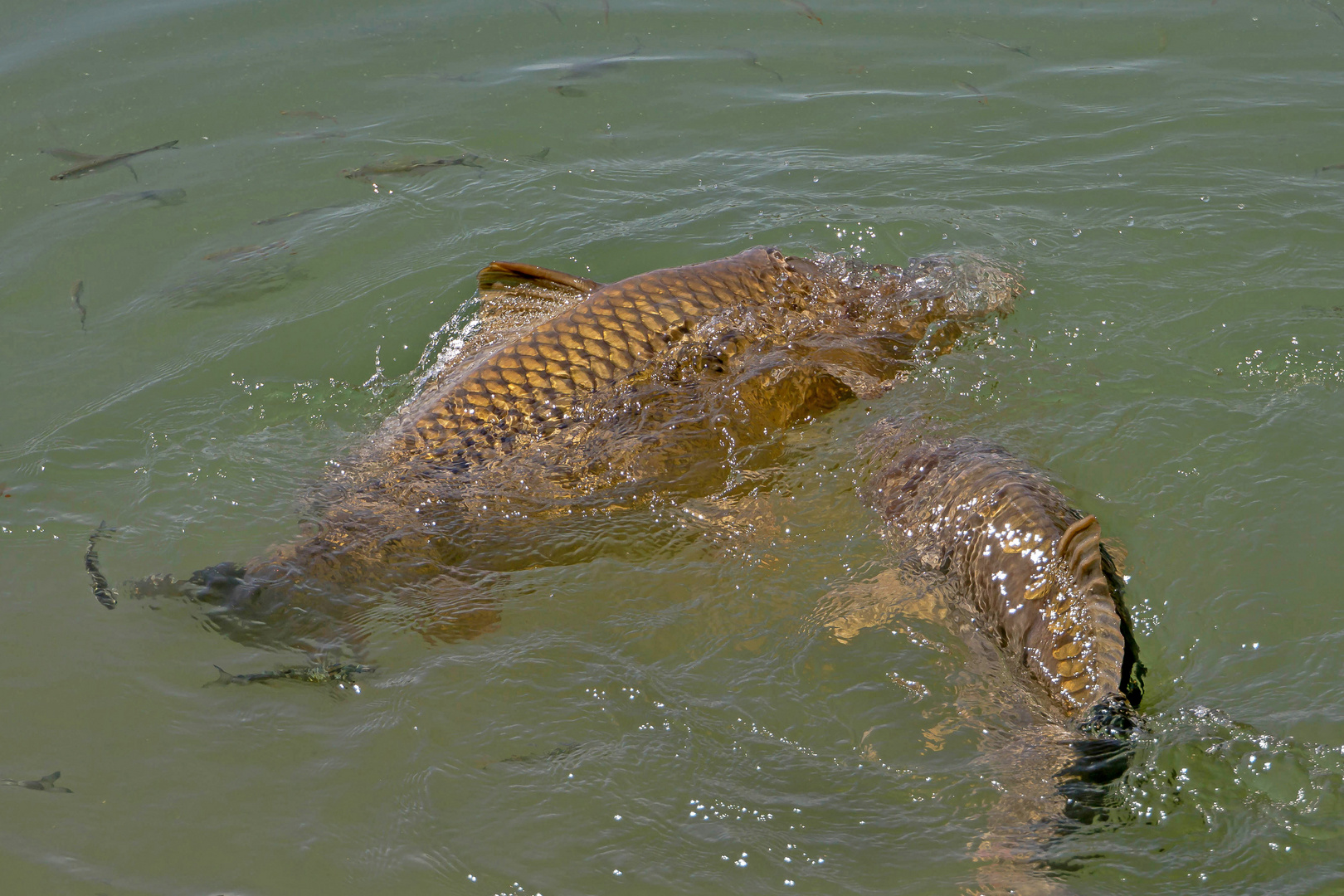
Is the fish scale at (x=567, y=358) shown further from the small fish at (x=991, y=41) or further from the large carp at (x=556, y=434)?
the small fish at (x=991, y=41)

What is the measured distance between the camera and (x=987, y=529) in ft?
11.4

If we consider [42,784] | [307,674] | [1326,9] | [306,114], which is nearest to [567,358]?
[307,674]

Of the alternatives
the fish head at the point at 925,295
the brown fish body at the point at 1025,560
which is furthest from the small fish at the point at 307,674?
the fish head at the point at 925,295

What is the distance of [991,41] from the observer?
8180 millimetres

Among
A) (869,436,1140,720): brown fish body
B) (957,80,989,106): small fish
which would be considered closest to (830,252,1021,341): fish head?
(869,436,1140,720): brown fish body

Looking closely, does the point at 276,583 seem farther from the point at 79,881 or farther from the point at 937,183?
the point at 937,183

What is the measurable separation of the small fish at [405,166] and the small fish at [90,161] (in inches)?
61.0

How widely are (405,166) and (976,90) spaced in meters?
4.15

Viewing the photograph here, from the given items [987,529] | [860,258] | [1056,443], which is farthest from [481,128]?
[987,529]

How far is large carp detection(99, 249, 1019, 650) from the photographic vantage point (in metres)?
4.00

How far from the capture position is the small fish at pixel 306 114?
25.1ft

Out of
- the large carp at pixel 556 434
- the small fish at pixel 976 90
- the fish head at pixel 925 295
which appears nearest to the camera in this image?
the large carp at pixel 556 434

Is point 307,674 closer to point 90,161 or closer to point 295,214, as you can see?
point 295,214

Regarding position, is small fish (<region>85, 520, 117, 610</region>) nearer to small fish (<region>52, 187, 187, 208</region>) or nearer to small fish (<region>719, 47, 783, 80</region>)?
small fish (<region>52, 187, 187, 208</region>)
